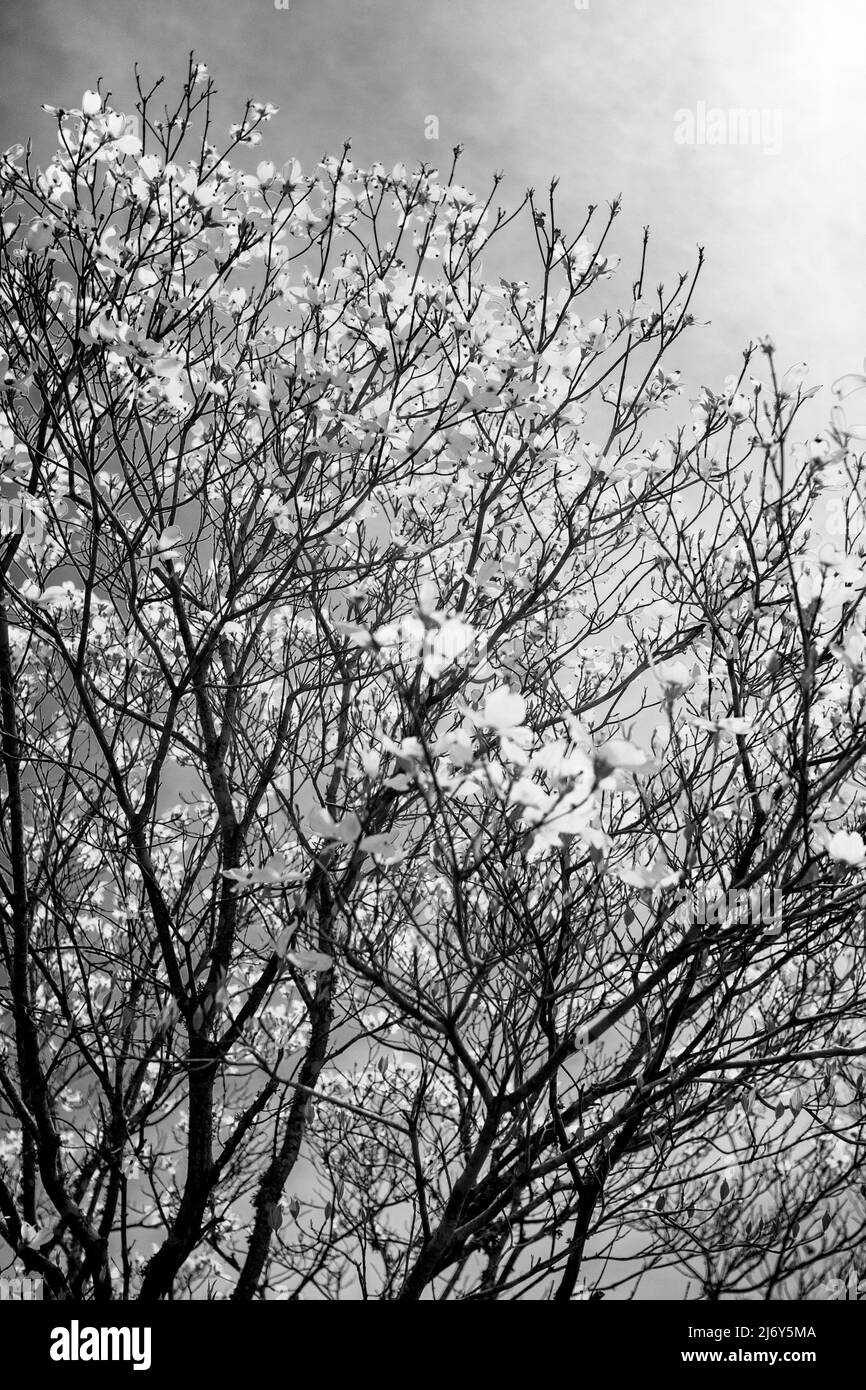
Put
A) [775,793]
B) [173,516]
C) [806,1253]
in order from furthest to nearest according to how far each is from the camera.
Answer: [806,1253], [173,516], [775,793]

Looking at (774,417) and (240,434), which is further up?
(240,434)

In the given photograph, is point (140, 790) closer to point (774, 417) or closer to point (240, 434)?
point (240, 434)

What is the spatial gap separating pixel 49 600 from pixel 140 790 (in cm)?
260

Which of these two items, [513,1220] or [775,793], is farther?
[513,1220]

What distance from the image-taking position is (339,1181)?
436 cm

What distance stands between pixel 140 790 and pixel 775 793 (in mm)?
3872
